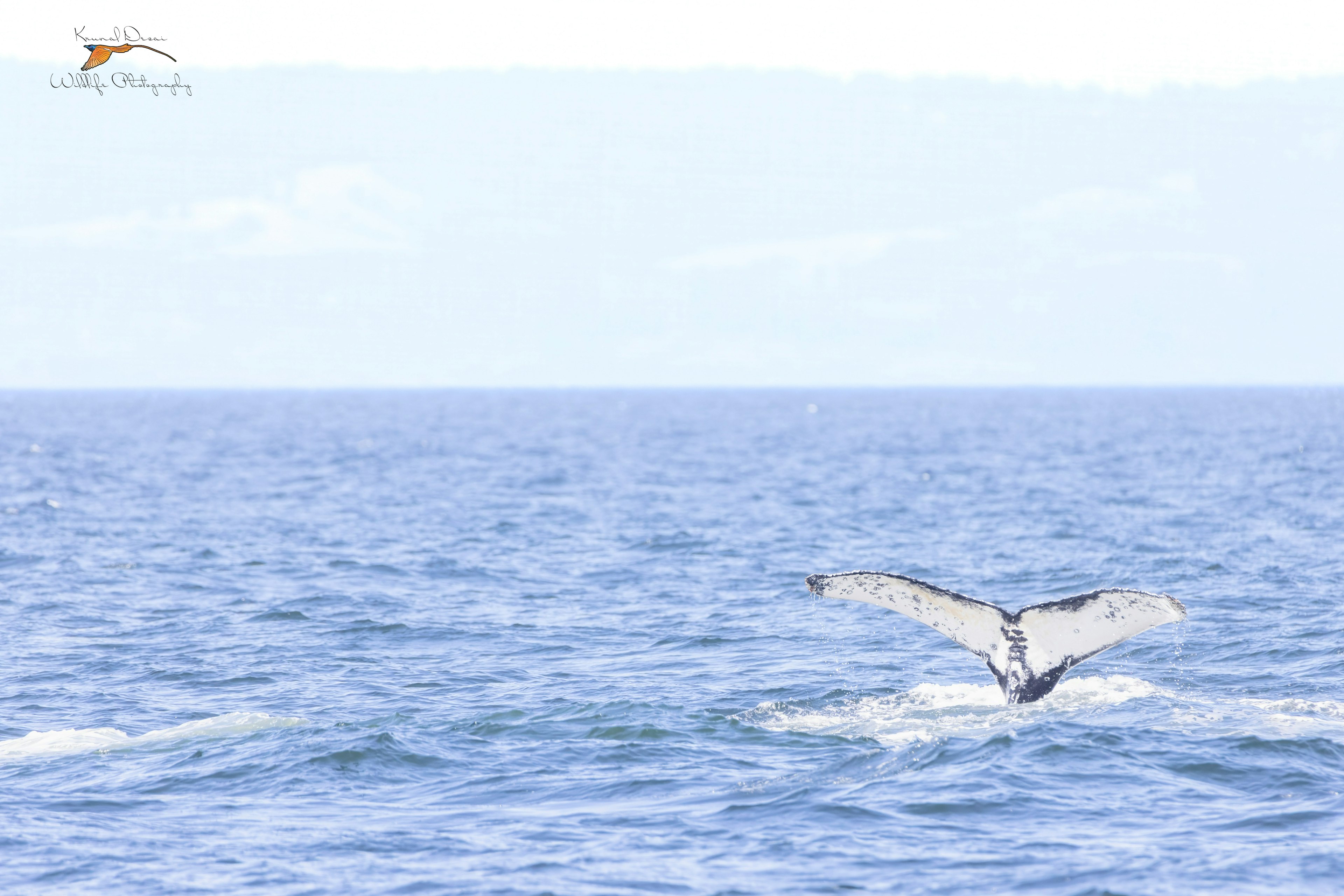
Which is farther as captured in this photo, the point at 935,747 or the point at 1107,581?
the point at 1107,581

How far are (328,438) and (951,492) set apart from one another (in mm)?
64450

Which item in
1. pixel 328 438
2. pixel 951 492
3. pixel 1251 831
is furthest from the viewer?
pixel 328 438

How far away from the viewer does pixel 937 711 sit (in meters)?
17.1

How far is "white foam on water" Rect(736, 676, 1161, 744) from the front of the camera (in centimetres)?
1617

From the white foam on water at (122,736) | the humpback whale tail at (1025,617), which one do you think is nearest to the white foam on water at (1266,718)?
the humpback whale tail at (1025,617)

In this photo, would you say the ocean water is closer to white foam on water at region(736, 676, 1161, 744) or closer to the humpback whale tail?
white foam on water at region(736, 676, 1161, 744)

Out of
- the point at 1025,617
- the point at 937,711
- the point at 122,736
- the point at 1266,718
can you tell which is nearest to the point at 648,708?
the point at 937,711

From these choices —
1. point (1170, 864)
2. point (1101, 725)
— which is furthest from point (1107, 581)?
point (1170, 864)

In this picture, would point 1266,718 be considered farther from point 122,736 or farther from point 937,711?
point 122,736

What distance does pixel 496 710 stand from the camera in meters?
17.8

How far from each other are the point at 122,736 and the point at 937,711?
9.69m

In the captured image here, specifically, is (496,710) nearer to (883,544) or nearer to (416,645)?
(416,645)

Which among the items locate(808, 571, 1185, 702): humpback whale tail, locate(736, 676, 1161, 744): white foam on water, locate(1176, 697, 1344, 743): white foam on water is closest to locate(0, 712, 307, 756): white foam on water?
locate(736, 676, 1161, 744): white foam on water

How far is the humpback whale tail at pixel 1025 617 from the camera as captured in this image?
45.9 feet
